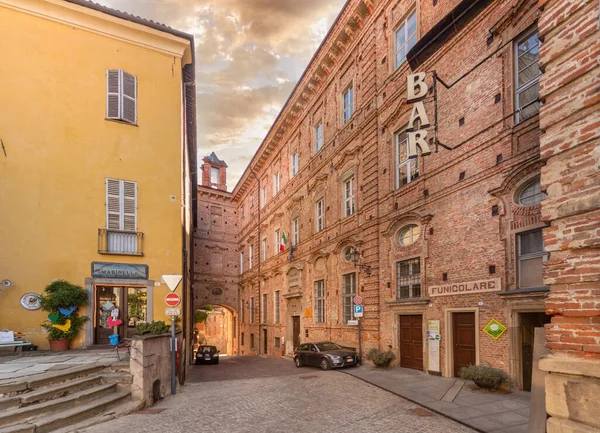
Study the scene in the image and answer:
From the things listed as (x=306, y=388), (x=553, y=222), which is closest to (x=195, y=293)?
(x=306, y=388)

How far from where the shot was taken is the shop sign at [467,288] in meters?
11.5

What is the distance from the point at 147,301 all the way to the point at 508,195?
39.2 ft

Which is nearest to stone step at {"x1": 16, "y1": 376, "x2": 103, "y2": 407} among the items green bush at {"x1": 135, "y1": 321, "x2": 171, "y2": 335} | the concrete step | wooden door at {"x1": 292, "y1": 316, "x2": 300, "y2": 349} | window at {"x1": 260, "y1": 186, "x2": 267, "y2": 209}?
the concrete step

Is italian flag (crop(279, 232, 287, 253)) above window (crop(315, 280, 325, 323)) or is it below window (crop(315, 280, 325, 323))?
above

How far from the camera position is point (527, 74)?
1125cm

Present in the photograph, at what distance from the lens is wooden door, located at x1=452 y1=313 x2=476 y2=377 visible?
12359 mm

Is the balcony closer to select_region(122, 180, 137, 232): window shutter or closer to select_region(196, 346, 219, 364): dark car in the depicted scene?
select_region(122, 180, 137, 232): window shutter

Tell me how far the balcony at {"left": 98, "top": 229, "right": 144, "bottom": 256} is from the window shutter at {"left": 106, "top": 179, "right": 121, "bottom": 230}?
0.81 ft

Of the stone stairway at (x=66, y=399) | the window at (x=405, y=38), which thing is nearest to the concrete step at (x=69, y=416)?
the stone stairway at (x=66, y=399)

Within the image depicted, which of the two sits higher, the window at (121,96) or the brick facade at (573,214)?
the window at (121,96)

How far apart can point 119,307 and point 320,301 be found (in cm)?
1118

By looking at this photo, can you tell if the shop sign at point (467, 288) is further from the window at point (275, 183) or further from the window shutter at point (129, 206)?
the window at point (275, 183)

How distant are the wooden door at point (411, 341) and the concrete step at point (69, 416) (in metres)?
10.1

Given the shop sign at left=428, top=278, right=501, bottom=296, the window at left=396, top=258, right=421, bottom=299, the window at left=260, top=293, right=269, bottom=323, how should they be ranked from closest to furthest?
1. the shop sign at left=428, top=278, right=501, bottom=296
2. the window at left=396, top=258, right=421, bottom=299
3. the window at left=260, top=293, right=269, bottom=323
